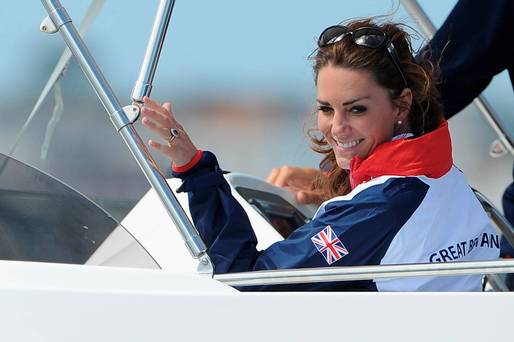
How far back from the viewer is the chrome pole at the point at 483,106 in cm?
318

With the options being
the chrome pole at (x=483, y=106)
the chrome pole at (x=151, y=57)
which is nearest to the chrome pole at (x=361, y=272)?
the chrome pole at (x=151, y=57)

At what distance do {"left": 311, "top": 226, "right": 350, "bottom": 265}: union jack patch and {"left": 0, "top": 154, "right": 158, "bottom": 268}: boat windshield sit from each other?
300 millimetres

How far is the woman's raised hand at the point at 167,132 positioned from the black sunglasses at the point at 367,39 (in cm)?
41

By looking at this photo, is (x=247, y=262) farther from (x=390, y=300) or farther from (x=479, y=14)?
(x=479, y=14)

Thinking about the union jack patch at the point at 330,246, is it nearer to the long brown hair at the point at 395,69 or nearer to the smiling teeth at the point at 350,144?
the smiling teeth at the point at 350,144

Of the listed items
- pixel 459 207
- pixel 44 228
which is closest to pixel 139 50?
pixel 44 228

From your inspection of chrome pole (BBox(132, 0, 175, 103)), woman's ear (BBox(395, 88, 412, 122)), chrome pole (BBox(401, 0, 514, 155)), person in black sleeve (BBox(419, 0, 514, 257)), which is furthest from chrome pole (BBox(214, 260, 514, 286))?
chrome pole (BBox(401, 0, 514, 155))

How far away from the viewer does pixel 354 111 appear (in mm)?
2145

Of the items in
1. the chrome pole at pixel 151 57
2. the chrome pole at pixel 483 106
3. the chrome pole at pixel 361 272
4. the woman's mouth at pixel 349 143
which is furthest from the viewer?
the chrome pole at pixel 483 106

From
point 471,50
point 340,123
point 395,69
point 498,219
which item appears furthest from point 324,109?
point 471,50

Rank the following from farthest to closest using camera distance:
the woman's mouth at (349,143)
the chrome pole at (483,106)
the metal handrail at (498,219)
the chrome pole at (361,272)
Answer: the chrome pole at (483,106)
the metal handrail at (498,219)
the woman's mouth at (349,143)
the chrome pole at (361,272)

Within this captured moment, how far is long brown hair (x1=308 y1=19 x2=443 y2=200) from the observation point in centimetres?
217

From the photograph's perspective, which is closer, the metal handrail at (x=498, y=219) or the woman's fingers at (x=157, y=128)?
the woman's fingers at (x=157, y=128)

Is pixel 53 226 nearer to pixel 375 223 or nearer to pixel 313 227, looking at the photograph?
pixel 313 227
